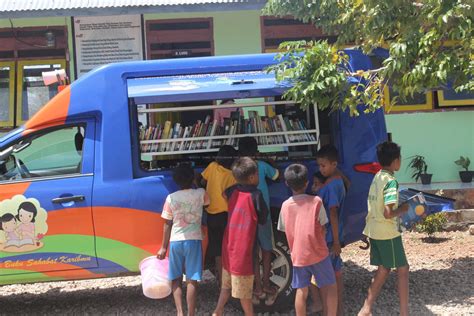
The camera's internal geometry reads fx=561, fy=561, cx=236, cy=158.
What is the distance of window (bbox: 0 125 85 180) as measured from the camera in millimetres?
4832

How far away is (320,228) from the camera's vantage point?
4250 mm

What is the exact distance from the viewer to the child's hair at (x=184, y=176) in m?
4.61

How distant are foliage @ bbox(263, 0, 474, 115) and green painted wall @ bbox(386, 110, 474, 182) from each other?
4.74 metres

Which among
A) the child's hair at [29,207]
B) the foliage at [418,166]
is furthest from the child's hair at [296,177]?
the foliage at [418,166]

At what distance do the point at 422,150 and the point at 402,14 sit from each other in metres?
5.94

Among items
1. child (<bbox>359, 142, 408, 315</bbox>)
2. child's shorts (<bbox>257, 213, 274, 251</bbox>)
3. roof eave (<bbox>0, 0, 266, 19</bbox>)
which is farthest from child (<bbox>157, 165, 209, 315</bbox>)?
roof eave (<bbox>0, 0, 266, 19</bbox>)

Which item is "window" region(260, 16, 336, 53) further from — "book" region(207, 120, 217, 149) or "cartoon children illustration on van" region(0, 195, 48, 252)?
"cartoon children illustration on van" region(0, 195, 48, 252)

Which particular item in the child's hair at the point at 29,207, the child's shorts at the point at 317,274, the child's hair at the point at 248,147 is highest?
the child's hair at the point at 248,147

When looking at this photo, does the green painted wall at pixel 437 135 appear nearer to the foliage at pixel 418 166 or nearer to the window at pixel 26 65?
the foliage at pixel 418 166

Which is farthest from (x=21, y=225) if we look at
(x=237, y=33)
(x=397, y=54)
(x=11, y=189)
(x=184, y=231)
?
(x=237, y=33)

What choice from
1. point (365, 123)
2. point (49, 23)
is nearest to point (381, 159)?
point (365, 123)

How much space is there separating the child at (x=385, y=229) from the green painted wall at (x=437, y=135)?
5.51 meters

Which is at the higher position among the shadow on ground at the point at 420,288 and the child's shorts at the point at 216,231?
the child's shorts at the point at 216,231

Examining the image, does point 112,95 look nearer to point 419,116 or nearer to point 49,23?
point 49,23
